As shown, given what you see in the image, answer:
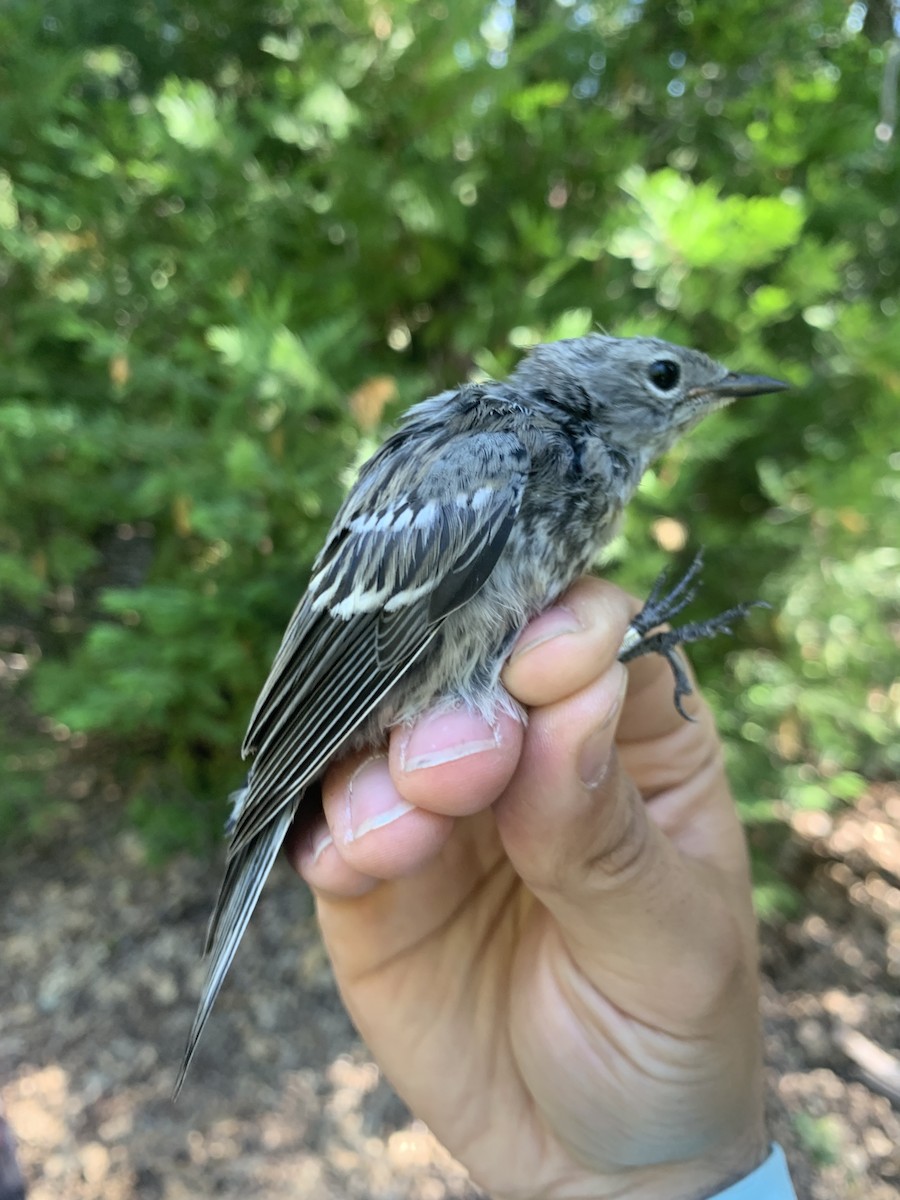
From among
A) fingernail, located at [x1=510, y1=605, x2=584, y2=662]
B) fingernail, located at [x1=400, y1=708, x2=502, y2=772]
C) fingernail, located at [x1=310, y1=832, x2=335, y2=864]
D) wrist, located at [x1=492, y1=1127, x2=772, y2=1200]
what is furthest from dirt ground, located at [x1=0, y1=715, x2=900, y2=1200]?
fingernail, located at [x1=510, y1=605, x2=584, y2=662]

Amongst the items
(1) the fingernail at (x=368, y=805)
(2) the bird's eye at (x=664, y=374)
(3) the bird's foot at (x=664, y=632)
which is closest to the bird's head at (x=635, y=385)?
(2) the bird's eye at (x=664, y=374)

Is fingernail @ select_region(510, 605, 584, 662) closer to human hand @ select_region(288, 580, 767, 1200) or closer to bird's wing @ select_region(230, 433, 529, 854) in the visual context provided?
human hand @ select_region(288, 580, 767, 1200)

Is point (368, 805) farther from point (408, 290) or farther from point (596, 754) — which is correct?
point (408, 290)

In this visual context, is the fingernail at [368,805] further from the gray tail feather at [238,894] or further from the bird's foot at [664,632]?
the bird's foot at [664,632]

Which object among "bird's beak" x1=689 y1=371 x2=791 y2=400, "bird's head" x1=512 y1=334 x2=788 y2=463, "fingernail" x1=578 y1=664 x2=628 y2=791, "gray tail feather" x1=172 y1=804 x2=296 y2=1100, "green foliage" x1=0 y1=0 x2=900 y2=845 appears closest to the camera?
"fingernail" x1=578 y1=664 x2=628 y2=791

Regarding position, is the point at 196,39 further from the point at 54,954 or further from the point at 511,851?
the point at 54,954

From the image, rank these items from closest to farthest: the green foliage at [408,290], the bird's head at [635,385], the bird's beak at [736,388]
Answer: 1. the bird's head at [635,385]
2. the bird's beak at [736,388]
3. the green foliage at [408,290]

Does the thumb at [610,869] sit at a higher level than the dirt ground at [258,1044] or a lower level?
higher
